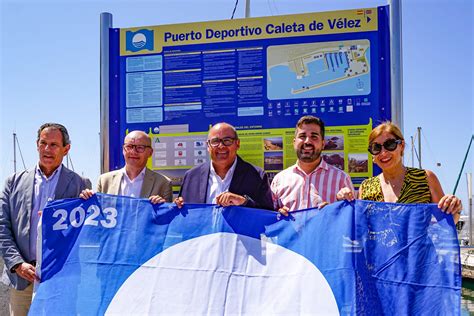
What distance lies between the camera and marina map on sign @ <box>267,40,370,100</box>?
543cm

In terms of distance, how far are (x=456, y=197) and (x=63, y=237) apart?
3.51 metres

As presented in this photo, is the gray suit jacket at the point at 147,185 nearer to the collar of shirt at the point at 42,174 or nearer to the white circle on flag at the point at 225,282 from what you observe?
the collar of shirt at the point at 42,174

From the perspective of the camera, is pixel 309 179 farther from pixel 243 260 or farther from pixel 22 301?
pixel 22 301

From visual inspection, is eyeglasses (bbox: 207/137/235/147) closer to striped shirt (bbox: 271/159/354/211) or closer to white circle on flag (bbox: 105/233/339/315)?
striped shirt (bbox: 271/159/354/211)

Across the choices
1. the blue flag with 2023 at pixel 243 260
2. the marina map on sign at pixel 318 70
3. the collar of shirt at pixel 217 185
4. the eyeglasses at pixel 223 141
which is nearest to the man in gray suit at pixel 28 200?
the blue flag with 2023 at pixel 243 260

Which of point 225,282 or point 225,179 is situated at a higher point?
point 225,179

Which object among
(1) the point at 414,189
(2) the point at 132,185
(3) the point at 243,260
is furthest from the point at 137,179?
(1) the point at 414,189

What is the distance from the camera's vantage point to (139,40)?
6.01 metres

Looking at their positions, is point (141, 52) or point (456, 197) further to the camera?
point (141, 52)

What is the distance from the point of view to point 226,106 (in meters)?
5.70

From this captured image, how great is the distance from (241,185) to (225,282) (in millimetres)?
941

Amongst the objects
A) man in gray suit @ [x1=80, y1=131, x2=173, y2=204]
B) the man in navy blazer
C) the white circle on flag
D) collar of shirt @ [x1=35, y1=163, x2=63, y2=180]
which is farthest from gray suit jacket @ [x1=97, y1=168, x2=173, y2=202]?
the white circle on flag

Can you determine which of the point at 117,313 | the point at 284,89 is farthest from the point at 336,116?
the point at 117,313

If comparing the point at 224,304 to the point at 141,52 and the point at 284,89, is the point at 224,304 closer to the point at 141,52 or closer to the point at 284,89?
the point at 284,89
